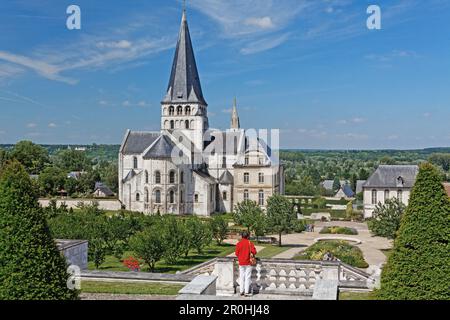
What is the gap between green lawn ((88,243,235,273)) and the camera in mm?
27652

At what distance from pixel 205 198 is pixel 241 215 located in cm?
1873

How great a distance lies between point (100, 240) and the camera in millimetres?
27531

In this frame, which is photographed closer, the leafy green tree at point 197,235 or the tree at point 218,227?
the leafy green tree at point 197,235

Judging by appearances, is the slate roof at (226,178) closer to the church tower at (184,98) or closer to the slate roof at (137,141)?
the church tower at (184,98)

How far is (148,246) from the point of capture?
25.4 meters

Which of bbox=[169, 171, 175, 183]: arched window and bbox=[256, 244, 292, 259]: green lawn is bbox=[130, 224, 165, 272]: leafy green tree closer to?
bbox=[256, 244, 292, 259]: green lawn

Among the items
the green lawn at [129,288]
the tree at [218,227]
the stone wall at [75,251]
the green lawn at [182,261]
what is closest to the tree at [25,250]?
the green lawn at [129,288]

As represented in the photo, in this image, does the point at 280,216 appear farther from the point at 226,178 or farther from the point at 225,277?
the point at 225,277

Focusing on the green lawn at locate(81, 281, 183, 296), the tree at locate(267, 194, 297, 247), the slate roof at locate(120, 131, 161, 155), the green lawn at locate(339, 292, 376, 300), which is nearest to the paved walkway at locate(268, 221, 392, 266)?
the tree at locate(267, 194, 297, 247)

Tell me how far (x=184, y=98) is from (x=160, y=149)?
321 inches

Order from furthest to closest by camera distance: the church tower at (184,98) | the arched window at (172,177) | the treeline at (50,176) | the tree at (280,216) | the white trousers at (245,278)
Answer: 1. the treeline at (50,176)
2. the church tower at (184,98)
3. the arched window at (172,177)
4. the tree at (280,216)
5. the white trousers at (245,278)

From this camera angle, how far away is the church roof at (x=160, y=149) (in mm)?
55500

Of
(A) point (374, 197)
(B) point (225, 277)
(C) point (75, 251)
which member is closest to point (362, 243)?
(A) point (374, 197)

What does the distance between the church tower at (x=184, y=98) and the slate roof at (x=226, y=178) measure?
4.37 metres
